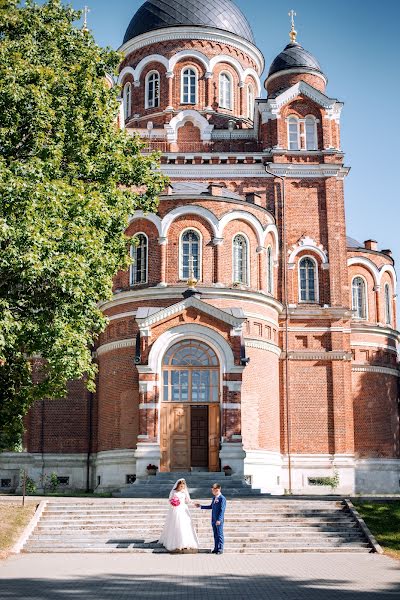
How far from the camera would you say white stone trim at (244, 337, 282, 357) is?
30116mm

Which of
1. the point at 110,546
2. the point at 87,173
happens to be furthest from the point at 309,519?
the point at 87,173

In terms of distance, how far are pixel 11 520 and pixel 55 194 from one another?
810cm

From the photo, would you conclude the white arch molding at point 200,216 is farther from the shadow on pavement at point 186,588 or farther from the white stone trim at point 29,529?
the shadow on pavement at point 186,588

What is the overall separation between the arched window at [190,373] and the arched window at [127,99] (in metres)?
16.5

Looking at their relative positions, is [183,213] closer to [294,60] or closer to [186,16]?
[294,60]

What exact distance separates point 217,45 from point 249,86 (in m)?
2.67

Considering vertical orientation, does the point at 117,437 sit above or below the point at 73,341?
below

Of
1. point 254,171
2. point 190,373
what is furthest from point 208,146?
point 190,373

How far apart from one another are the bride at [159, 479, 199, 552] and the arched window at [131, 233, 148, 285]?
1366cm

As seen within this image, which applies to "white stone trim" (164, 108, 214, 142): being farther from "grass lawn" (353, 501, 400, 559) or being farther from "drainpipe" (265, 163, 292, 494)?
"grass lawn" (353, 501, 400, 559)

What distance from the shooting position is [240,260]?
3125cm

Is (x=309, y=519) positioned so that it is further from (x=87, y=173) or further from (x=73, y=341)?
(x=87, y=173)

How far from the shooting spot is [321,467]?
31.6 meters

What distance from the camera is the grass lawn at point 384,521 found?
62.3 ft
